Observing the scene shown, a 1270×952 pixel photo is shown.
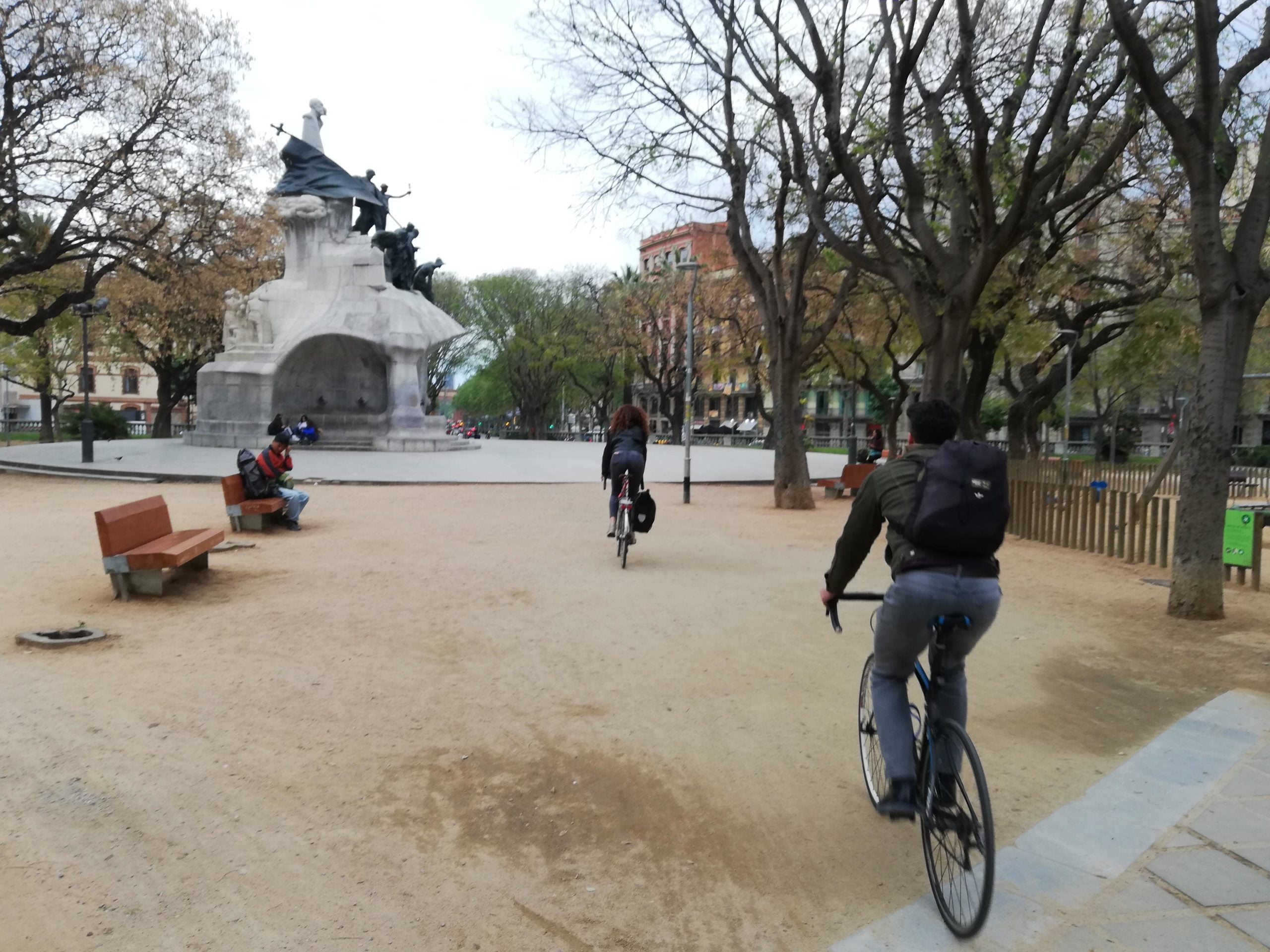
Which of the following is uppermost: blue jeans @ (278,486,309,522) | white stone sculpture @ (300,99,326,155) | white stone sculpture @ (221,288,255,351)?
white stone sculpture @ (300,99,326,155)

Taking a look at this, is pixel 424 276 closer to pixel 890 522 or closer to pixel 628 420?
pixel 628 420

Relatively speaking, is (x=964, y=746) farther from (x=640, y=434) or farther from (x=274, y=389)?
(x=274, y=389)

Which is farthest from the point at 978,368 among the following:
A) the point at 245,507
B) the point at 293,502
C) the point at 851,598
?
the point at 851,598

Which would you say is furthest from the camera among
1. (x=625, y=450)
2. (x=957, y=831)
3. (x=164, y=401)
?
(x=164, y=401)

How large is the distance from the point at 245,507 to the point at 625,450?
5.09m

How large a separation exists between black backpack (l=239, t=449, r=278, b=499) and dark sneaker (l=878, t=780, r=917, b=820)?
34.4ft

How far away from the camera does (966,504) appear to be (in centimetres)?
322

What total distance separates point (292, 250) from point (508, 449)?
9873 millimetres

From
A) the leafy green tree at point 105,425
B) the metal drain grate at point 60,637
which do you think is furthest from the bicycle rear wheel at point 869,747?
the leafy green tree at point 105,425

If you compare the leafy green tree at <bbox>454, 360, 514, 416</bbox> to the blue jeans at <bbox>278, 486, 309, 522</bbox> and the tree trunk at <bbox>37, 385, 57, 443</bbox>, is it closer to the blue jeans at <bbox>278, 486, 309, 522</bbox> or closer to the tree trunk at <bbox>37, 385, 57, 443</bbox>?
the tree trunk at <bbox>37, 385, 57, 443</bbox>

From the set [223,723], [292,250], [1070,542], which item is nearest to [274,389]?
[292,250]

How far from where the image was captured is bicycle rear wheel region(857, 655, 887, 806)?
4121mm

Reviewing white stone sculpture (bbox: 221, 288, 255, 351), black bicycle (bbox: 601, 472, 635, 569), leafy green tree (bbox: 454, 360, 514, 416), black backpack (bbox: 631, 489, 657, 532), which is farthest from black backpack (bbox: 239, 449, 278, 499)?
leafy green tree (bbox: 454, 360, 514, 416)

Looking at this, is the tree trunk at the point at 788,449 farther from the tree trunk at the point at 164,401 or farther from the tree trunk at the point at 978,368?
the tree trunk at the point at 164,401
